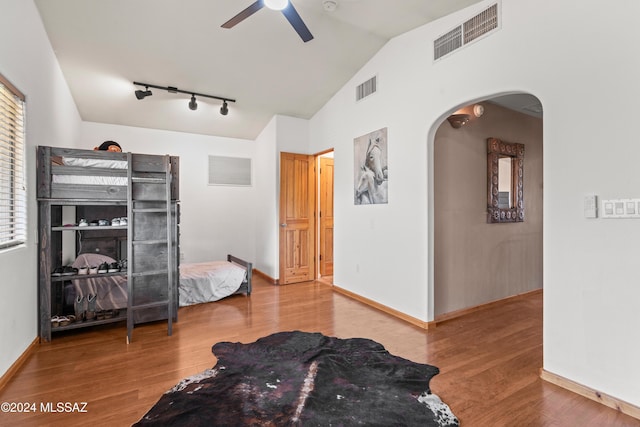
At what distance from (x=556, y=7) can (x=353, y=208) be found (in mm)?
3063

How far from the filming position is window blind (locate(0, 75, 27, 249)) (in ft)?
7.91

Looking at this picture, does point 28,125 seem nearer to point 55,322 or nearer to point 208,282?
point 55,322

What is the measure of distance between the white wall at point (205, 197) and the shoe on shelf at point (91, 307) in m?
2.46

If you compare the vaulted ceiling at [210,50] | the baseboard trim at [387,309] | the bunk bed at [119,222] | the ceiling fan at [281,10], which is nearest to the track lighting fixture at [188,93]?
the vaulted ceiling at [210,50]

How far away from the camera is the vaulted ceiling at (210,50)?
10.2 ft

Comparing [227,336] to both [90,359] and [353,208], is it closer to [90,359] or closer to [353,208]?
[90,359]

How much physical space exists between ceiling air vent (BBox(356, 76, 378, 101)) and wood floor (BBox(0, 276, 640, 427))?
2.99 metres

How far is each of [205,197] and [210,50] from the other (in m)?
3.07

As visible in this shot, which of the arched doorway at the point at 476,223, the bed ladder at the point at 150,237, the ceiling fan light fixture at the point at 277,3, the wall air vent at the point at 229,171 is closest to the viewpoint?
the ceiling fan light fixture at the point at 277,3

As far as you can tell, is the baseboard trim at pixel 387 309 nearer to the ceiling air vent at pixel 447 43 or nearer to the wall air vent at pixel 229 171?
the ceiling air vent at pixel 447 43

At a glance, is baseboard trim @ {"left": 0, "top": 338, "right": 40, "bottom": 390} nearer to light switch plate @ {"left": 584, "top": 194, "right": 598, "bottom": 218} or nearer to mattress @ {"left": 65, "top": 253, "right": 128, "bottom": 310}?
mattress @ {"left": 65, "top": 253, "right": 128, "bottom": 310}

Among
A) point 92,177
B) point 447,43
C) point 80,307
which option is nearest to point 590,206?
point 447,43

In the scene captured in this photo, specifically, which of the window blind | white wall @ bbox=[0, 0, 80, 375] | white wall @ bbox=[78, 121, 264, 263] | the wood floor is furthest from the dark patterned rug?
white wall @ bbox=[78, 121, 264, 263]

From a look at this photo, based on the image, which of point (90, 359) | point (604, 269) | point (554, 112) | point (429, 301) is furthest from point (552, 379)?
point (90, 359)
